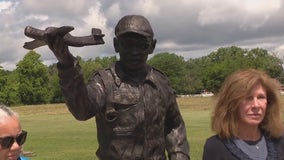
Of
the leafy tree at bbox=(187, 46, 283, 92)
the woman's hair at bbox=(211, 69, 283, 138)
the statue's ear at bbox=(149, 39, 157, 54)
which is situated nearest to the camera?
the woman's hair at bbox=(211, 69, 283, 138)

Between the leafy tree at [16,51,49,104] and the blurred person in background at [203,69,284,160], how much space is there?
7266 cm

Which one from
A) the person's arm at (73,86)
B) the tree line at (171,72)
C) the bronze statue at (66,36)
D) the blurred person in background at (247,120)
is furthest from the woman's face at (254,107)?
the tree line at (171,72)

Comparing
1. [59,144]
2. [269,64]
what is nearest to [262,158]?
[59,144]

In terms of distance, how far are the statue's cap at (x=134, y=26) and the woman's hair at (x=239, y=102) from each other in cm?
74

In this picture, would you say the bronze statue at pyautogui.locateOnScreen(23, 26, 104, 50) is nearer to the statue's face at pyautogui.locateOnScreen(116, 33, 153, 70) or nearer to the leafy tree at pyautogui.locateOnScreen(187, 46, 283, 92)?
the statue's face at pyautogui.locateOnScreen(116, 33, 153, 70)

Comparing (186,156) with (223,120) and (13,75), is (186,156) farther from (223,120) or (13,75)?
(13,75)

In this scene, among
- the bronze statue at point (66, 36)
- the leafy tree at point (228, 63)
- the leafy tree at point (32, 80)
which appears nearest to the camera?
the bronze statue at point (66, 36)

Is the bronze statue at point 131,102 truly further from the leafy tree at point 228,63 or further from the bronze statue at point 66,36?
the leafy tree at point 228,63

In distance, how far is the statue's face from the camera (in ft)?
14.2

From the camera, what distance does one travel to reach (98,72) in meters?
4.46

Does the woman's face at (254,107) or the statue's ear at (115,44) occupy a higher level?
the statue's ear at (115,44)

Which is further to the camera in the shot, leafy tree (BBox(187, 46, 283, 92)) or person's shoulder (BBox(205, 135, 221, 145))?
leafy tree (BBox(187, 46, 283, 92))

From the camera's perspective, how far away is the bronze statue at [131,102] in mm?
4289

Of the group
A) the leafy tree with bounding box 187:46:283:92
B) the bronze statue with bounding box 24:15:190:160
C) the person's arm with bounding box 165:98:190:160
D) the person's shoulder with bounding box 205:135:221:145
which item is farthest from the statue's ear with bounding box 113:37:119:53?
the leafy tree with bounding box 187:46:283:92
